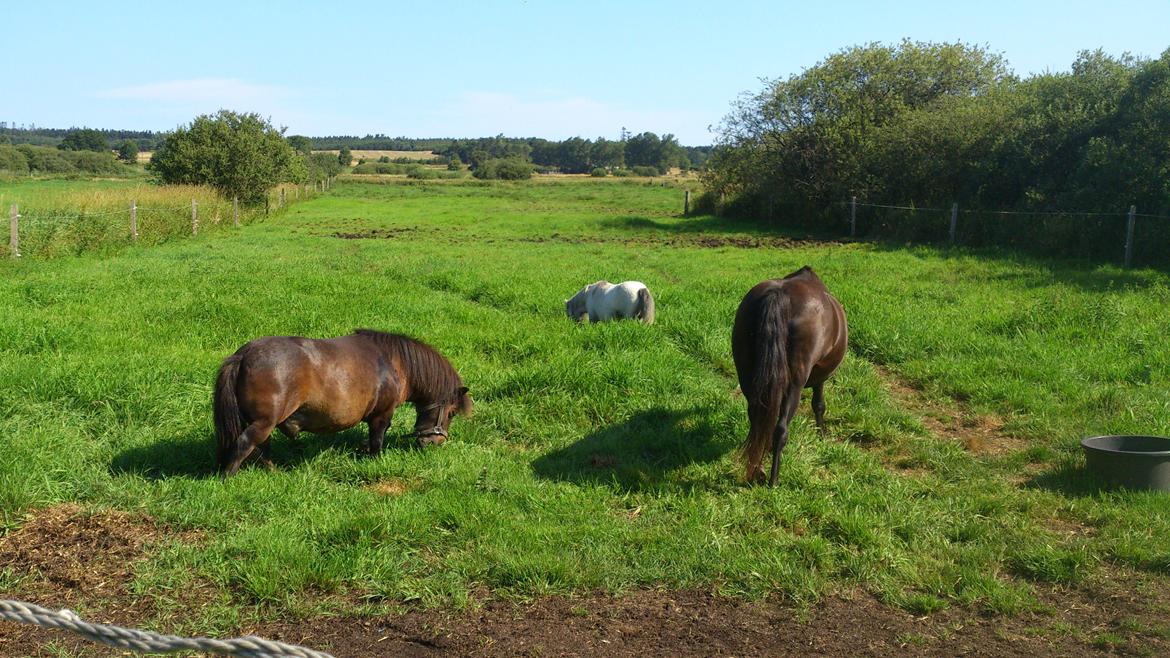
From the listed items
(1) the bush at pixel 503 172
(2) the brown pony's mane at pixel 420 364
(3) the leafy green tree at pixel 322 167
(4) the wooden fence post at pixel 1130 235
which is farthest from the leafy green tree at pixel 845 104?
(1) the bush at pixel 503 172

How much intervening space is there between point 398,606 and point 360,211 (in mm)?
34254

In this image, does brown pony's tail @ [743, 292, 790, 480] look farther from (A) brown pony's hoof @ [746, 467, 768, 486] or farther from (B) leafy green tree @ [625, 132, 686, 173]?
(B) leafy green tree @ [625, 132, 686, 173]

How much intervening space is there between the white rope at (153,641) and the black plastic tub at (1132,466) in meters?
5.54

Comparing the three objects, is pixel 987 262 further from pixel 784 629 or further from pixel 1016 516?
pixel 784 629

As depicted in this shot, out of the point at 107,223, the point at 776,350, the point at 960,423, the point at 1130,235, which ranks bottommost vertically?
the point at 960,423

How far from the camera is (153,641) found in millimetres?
1788

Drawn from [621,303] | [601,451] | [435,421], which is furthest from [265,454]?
[621,303]

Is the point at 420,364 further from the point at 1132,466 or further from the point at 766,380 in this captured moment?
the point at 1132,466

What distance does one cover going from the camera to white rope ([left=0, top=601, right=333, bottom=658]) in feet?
5.79

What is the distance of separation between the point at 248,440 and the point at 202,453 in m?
0.80

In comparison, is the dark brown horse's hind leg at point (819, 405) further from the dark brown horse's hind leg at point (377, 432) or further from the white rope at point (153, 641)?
the white rope at point (153, 641)

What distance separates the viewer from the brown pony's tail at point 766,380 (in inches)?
227

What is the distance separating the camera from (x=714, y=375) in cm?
858

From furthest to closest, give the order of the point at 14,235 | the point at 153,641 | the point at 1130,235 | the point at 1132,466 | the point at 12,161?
the point at 12,161 < the point at 14,235 < the point at 1130,235 < the point at 1132,466 < the point at 153,641
